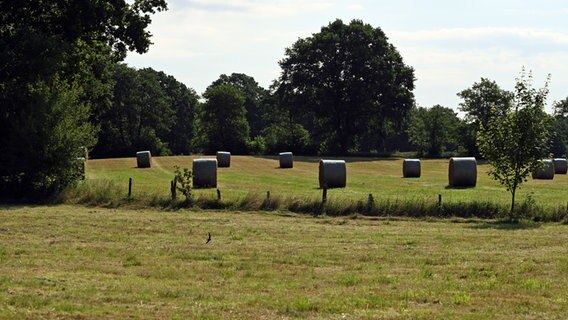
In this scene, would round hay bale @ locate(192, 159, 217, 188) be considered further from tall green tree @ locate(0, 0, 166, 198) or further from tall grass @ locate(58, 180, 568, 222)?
tall grass @ locate(58, 180, 568, 222)

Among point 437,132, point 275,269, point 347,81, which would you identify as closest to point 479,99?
point 437,132

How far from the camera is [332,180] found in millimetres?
42031

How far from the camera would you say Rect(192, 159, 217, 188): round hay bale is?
39.6m

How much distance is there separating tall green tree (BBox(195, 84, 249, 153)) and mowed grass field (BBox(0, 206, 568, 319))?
7965cm

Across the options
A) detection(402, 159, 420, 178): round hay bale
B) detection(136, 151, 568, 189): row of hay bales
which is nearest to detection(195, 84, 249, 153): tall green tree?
detection(402, 159, 420, 178): round hay bale

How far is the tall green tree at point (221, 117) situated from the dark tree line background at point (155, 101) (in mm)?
154

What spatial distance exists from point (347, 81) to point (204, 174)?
187 feet

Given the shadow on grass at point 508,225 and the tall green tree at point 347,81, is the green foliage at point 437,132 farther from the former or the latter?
the shadow on grass at point 508,225

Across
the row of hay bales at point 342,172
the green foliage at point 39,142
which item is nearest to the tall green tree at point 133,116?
the row of hay bales at point 342,172

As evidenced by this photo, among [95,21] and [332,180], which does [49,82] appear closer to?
[95,21]

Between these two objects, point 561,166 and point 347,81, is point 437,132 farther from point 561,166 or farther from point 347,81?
point 561,166

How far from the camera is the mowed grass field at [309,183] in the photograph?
33.2 meters

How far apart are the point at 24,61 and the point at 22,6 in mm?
4480

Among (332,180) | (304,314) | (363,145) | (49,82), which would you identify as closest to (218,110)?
(363,145)
